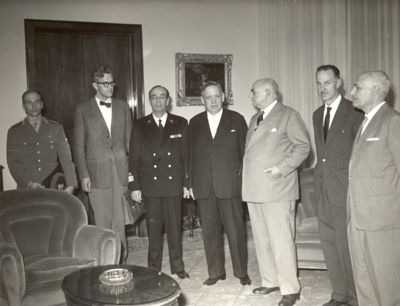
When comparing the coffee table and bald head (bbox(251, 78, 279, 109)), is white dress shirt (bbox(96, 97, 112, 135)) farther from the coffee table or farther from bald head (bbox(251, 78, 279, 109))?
the coffee table

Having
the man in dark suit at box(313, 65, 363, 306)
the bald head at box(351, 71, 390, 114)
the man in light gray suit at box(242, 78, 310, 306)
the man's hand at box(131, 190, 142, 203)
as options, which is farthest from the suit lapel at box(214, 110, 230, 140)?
the bald head at box(351, 71, 390, 114)

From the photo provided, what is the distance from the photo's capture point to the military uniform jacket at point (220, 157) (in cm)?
388

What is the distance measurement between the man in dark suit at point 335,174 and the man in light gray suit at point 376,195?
23 centimetres

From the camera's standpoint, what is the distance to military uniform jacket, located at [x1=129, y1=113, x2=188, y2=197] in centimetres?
411

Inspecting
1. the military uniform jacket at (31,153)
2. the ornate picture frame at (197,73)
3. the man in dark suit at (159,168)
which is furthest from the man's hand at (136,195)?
the ornate picture frame at (197,73)

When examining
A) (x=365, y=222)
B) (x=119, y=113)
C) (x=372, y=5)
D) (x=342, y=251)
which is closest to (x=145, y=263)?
(x=119, y=113)

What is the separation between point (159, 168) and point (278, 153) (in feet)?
3.79

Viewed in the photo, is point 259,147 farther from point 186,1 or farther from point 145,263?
point 186,1

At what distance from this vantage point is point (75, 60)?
5.98 m

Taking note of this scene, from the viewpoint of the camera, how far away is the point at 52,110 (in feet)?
19.4

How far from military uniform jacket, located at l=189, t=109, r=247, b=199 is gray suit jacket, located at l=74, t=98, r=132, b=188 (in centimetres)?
78

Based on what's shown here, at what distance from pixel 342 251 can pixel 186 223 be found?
3197mm

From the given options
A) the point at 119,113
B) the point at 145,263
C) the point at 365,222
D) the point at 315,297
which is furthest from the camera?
the point at 145,263

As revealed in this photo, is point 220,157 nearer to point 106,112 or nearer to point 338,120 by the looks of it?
point 338,120
